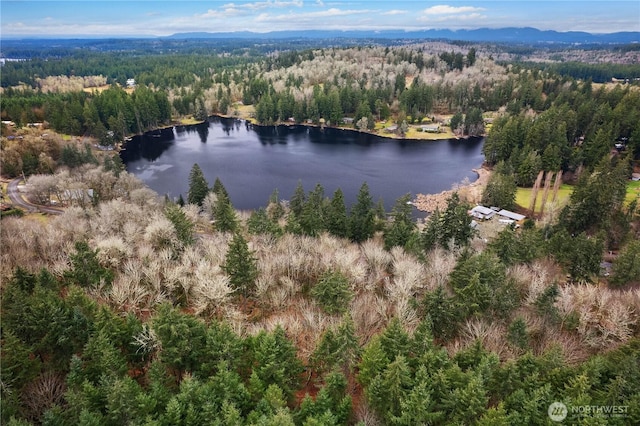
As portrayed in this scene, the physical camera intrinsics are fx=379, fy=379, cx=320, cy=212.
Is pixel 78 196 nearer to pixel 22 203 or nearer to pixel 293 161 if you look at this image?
pixel 22 203

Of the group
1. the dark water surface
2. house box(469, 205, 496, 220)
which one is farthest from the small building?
the dark water surface

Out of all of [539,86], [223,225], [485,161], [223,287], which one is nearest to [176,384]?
[223,287]

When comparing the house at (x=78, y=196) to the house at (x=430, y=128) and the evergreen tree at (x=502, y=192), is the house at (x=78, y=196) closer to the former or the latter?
the evergreen tree at (x=502, y=192)

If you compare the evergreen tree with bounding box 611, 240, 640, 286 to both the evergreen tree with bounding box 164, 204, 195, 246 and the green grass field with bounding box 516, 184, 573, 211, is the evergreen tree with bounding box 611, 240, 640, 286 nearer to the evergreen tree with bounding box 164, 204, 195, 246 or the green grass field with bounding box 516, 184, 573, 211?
the green grass field with bounding box 516, 184, 573, 211

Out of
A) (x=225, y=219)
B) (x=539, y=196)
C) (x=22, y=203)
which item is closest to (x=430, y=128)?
(x=539, y=196)

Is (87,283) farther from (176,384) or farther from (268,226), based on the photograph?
(268,226)
